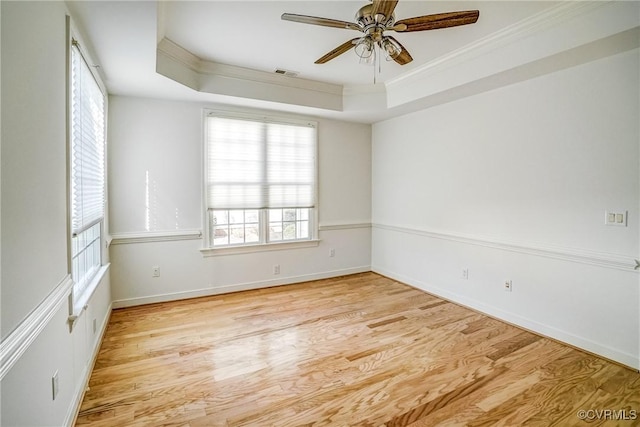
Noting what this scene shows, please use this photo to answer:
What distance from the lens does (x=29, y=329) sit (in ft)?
4.11

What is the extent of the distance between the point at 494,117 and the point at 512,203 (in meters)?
0.95

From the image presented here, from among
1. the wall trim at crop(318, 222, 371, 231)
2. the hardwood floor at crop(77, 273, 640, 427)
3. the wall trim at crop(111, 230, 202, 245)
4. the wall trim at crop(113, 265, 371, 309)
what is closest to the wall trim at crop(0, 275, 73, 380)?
the hardwood floor at crop(77, 273, 640, 427)

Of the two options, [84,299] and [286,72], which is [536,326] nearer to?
[286,72]

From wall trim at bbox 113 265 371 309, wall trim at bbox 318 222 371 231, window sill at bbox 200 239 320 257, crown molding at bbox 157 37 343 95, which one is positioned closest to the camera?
crown molding at bbox 157 37 343 95

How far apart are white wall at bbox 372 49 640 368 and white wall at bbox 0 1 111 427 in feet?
12.2

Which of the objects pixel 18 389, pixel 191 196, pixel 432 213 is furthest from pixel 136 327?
pixel 432 213

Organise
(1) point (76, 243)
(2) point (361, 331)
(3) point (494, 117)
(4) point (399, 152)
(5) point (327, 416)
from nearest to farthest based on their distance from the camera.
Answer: (5) point (327, 416), (1) point (76, 243), (2) point (361, 331), (3) point (494, 117), (4) point (399, 152)

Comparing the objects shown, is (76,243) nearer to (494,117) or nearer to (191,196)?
(191,196)

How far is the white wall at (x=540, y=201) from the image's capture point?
8.23 ft

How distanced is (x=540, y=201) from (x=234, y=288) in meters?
3.66

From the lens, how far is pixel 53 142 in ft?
5.30
